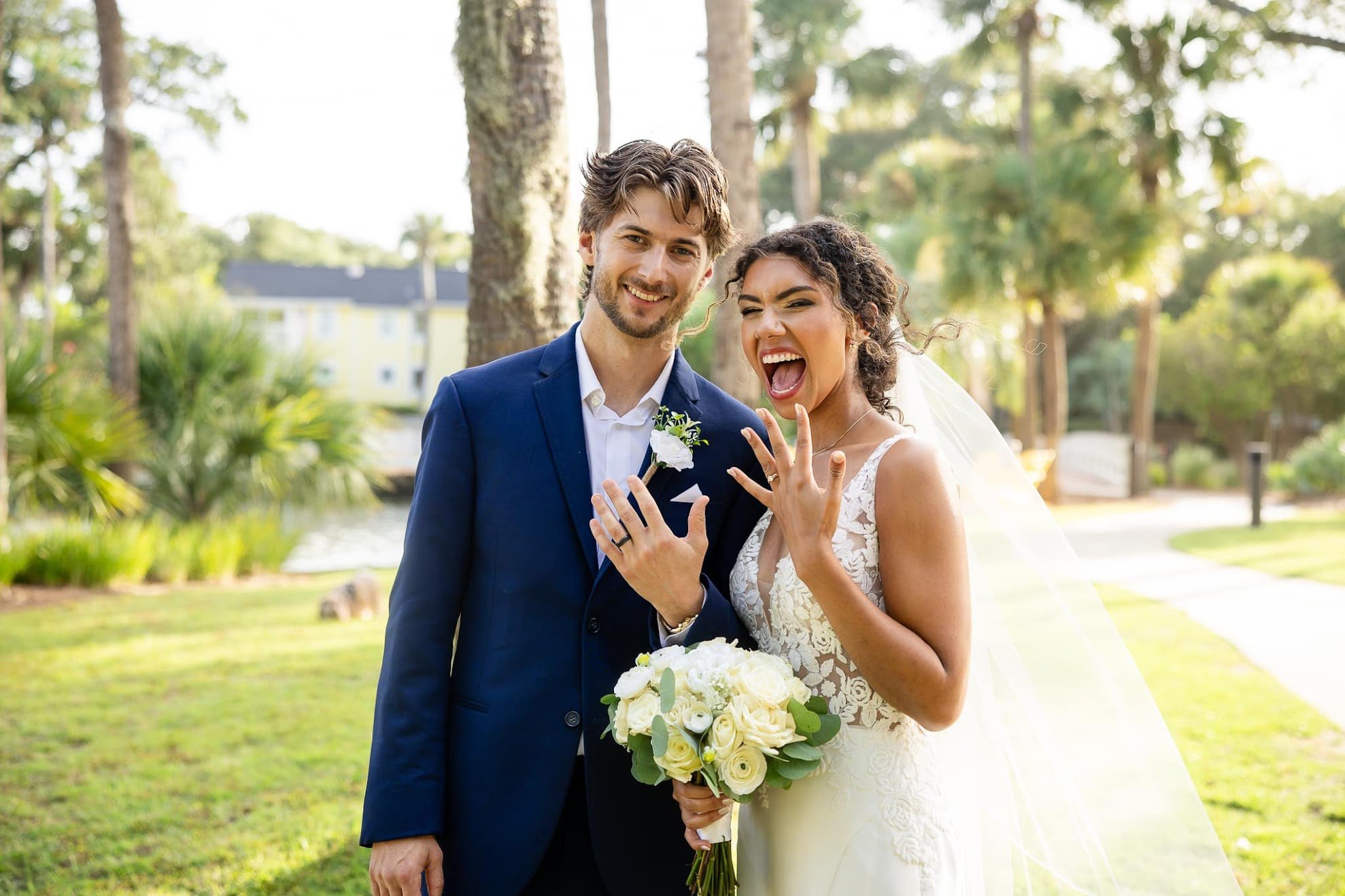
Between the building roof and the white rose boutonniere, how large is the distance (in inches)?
2012

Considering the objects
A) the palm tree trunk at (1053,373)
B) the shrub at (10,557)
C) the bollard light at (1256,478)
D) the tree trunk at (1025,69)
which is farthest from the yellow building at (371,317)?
the bollard light at (1256,478)

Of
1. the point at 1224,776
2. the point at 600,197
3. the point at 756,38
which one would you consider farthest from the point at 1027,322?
the point at 600,197

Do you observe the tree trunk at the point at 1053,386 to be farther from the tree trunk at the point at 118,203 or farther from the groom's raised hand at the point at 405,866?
the groom's raised hand at the point at 405,866

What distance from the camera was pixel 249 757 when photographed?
6160mm

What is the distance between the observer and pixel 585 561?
2.51 metres

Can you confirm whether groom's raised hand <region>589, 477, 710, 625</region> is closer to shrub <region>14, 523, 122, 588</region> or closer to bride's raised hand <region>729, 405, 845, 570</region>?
bride's raised hand <region>729, 405, 845, 570</region>

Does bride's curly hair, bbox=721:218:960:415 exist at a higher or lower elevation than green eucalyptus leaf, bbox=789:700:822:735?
higher

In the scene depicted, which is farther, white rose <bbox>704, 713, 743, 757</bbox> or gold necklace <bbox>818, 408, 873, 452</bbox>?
gold necklace <bbox>818, 408, 873, 452</bbox>

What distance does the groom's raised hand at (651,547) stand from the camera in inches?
88.0

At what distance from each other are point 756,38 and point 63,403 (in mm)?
14632

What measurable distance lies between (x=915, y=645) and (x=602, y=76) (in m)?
10.8

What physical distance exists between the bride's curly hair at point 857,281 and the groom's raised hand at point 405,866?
1639mm

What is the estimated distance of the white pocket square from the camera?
258cm

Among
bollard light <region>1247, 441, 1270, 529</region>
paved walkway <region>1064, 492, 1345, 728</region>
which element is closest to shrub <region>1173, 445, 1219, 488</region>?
paved walkway <region>1064, 492, 1345, 728</region>
